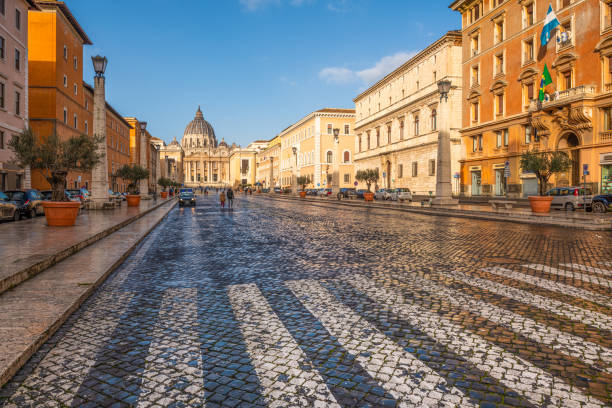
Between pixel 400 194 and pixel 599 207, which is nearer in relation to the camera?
pixel 599 207

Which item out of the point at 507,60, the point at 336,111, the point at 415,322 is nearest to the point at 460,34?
the point at 507,60

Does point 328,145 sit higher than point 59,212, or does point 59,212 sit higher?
point 328,145

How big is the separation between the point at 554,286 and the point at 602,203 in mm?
20337

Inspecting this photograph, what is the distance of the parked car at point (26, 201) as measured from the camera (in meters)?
18.7

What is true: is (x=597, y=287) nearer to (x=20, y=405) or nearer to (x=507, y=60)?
(x=20, y=405)

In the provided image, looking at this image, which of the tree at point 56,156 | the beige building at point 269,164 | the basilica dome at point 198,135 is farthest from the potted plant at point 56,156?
the basilica dome at point 198,135

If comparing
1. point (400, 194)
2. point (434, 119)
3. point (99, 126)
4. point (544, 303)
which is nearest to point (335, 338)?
point (544, 303)

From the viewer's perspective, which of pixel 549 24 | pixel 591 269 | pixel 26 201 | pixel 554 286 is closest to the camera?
pixel 554 286

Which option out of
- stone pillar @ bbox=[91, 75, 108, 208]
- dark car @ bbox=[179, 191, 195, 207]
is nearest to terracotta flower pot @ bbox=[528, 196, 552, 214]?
stone pillar @ bbox=[91, 75, 108, 208]

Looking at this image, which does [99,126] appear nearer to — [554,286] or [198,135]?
[554,286]

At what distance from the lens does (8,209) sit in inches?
656

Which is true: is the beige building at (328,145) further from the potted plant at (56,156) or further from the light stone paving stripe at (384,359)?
the light stone paving stripe at (384,359)

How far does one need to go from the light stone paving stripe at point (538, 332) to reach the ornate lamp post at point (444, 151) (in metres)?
21.3

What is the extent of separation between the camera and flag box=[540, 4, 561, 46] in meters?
28.4
